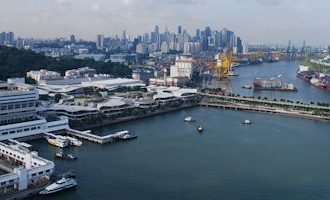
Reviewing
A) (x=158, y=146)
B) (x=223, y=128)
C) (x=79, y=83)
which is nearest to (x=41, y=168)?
(x=158, y=146)

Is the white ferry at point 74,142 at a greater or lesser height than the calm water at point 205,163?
greater

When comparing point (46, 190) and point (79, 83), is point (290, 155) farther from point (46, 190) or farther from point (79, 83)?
point (79, 83)

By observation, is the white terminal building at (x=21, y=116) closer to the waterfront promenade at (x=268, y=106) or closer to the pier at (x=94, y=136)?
the pier at (x=94, y=136)

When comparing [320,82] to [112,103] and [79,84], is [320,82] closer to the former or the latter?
[79,84]

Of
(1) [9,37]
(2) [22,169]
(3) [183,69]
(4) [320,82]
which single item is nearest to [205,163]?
(2) [22,169]

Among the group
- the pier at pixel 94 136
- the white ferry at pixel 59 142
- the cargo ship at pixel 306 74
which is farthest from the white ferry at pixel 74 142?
the cargo ship at pixel 306 74

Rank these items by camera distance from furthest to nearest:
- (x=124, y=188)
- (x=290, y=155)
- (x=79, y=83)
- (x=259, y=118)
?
1. (x=79, y=83)
2. (x=259, y=118)
3. (x=290, y=155)
4. (x=124, y=188)
